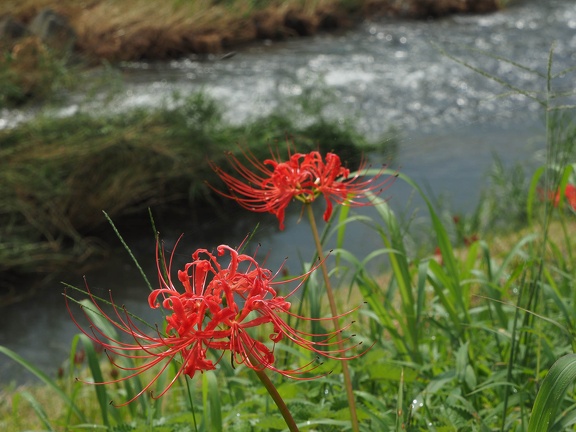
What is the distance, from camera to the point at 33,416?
3.48m

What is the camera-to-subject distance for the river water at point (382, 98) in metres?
4.96

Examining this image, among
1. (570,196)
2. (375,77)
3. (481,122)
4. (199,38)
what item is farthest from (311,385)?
(199,38)

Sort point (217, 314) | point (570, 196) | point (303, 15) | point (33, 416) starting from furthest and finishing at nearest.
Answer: point (303, 15), point (33, 416), point (570, 196), point (217, 314)

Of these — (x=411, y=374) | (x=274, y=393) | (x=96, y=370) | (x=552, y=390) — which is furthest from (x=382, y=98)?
(x=274, y=393)

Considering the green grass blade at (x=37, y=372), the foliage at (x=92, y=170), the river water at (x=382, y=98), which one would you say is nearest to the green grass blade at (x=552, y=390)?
the green grass blade at (x=37, y=372)

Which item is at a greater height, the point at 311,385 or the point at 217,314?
the point at 217,314

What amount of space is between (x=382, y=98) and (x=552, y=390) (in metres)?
7.20

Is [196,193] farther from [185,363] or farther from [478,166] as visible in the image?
[185,363]

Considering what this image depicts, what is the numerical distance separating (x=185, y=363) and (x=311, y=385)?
44.6 inches

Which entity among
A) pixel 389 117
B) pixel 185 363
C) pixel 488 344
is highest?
pixel 185 363

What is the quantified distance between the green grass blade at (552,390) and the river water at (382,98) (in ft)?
10.0

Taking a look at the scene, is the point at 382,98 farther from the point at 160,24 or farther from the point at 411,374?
the point at 411,374

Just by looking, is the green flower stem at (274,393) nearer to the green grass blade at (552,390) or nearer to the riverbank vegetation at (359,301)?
the riverbank vegetation at (359,301)

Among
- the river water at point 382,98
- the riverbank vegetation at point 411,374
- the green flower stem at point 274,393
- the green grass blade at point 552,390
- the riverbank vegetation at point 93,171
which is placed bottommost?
the river water at point 382,98
